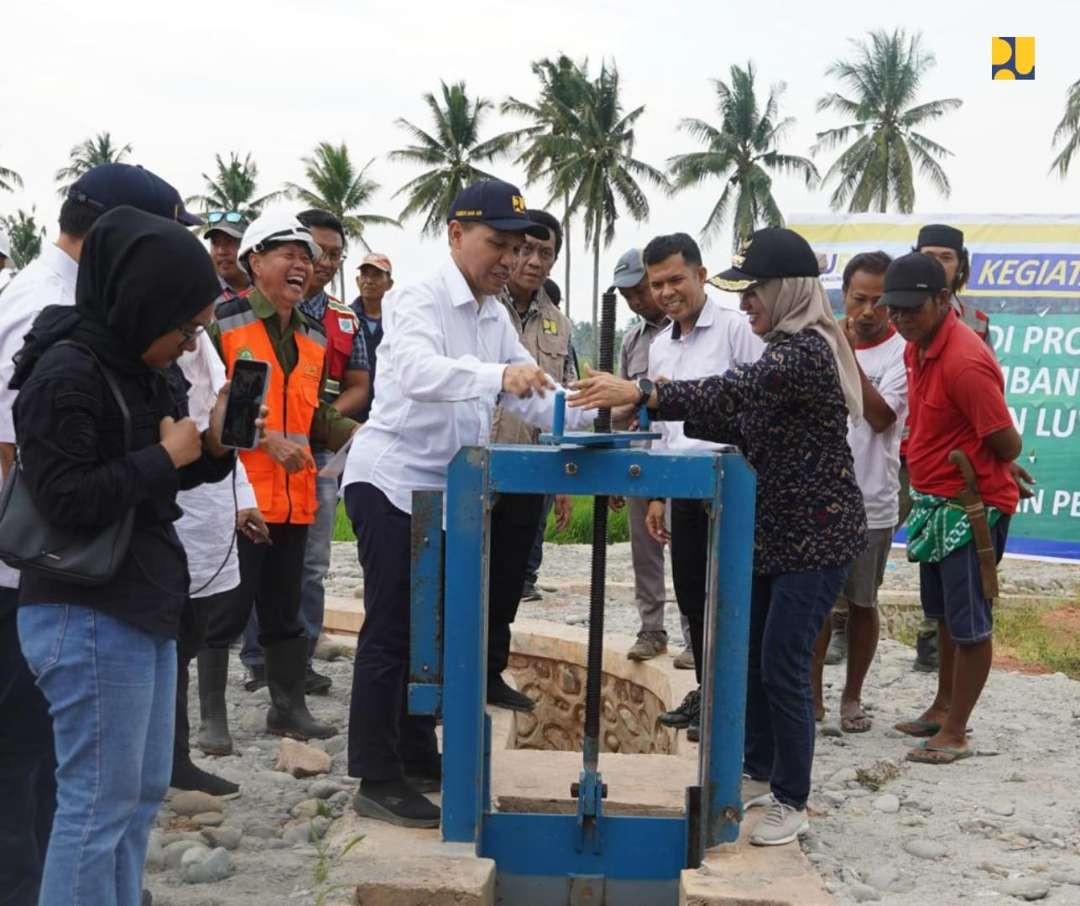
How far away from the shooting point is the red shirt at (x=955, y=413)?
482cm

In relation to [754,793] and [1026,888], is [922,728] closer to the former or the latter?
[754,793]

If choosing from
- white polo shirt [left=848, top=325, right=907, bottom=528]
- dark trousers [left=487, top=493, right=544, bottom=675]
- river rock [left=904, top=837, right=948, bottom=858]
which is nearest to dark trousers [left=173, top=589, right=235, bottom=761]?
dark trousers [left=487, top=493, right=544, bottom=675]

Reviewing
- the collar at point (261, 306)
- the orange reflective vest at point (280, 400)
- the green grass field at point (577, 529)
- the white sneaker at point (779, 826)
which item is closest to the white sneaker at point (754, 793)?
the white sneaker at point (779, 826)

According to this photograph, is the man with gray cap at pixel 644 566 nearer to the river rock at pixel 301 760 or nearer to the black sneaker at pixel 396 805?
the river rock at pixel 301 760

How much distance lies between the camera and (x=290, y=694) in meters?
5.18

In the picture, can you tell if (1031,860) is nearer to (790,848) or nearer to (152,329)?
(790,848)

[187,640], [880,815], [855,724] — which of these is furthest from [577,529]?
[187,640]

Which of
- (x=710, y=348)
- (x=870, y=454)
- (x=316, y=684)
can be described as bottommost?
(x=316, y=684)

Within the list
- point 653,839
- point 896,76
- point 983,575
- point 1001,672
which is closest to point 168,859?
point 653,839

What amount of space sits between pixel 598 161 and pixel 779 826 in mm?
43282

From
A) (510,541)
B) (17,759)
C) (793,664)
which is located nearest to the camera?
(17,759)

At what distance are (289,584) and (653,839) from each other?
6.07ft

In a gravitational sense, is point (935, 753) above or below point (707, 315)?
below

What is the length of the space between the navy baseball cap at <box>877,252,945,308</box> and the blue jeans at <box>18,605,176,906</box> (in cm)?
318
